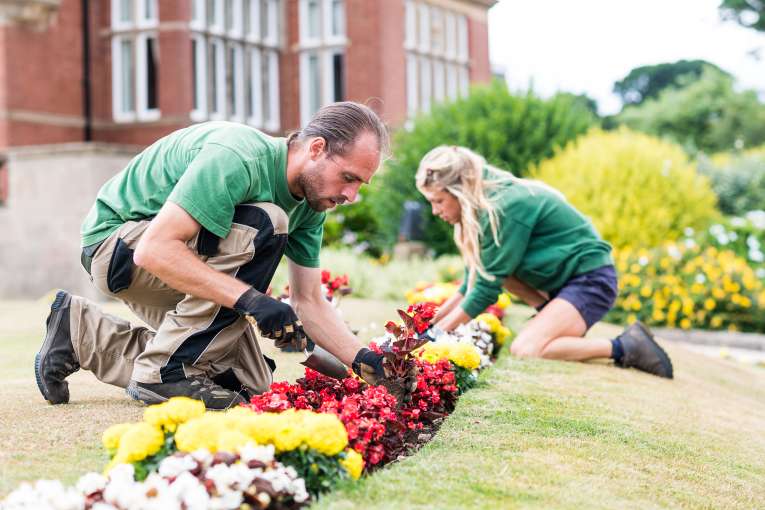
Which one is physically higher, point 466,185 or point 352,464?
point 466,185

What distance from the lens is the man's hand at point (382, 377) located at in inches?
138

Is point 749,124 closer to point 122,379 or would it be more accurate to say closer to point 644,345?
point 644,345

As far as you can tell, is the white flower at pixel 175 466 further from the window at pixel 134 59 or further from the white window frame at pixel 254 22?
the white window frame at pixel 254 22

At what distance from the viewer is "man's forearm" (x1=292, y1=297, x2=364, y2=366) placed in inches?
148

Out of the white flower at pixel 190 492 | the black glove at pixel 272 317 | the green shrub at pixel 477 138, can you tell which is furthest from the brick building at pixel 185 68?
the white flower at pixel 190 492

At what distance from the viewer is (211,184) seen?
3.18 metres

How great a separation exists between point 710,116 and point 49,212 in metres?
30.2

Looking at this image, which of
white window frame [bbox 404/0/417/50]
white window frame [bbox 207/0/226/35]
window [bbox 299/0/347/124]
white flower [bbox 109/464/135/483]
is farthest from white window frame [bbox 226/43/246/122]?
white flower [bbox 109/464/135/483]

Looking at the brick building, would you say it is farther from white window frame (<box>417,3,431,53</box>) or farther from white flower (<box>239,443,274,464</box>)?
white flower (<box>239,443,274,464</box>)

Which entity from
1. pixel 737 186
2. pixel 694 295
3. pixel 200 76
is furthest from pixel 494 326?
pixel 200 76

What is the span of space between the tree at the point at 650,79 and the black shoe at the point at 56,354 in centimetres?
5842

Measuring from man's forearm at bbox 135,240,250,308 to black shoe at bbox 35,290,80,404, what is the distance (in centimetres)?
75

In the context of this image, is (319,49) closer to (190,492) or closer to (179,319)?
(179,319)

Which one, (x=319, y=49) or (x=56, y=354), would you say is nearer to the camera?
(x=56, y=354)
